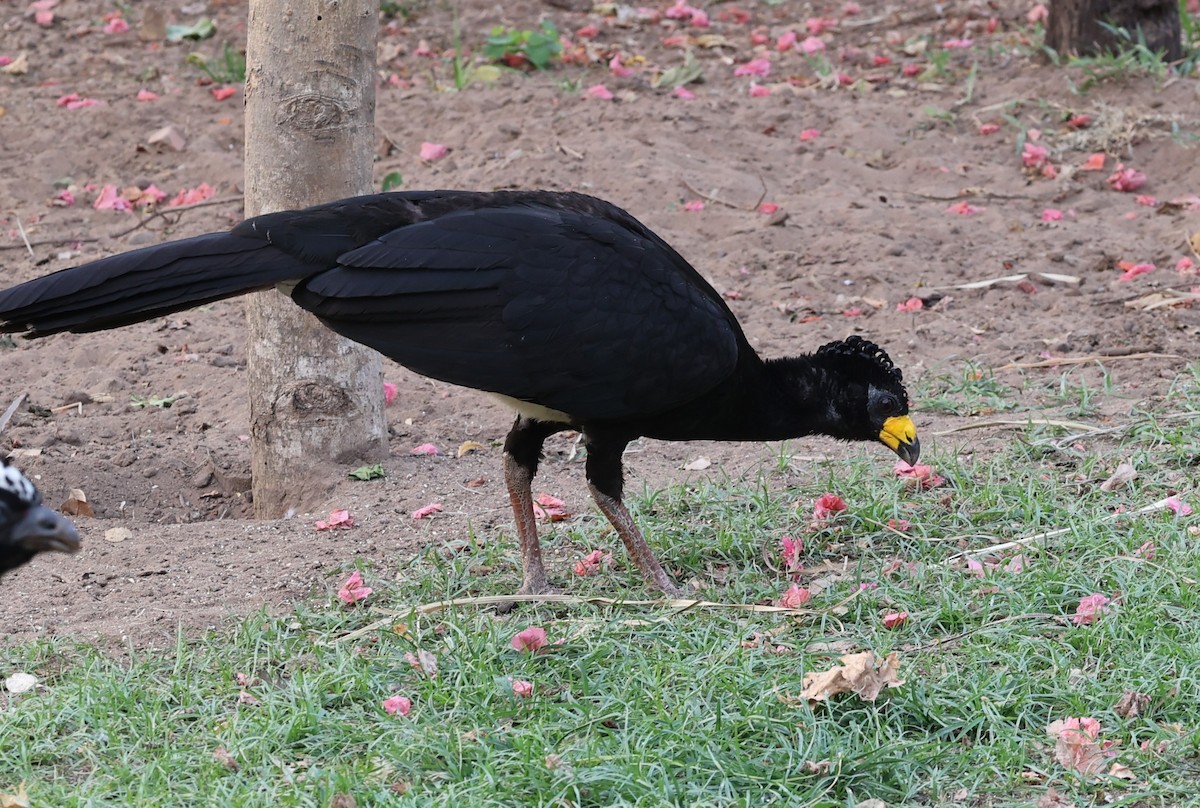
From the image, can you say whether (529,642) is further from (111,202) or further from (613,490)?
(111,202)

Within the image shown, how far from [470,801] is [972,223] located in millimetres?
5772

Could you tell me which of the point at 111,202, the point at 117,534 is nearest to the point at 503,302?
the point at 117,534

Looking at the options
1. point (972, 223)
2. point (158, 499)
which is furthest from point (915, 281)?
point (158, 499)

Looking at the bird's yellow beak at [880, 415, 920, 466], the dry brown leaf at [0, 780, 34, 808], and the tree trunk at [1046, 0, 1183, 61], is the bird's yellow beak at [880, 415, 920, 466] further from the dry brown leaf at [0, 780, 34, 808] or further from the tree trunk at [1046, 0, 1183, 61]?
the tree trunk at [1046, 0, 1183, 61]

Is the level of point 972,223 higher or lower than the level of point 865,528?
higher

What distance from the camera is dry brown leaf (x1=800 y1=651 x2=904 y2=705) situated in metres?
3.53

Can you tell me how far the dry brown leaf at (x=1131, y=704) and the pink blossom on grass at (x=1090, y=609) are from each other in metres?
0.43

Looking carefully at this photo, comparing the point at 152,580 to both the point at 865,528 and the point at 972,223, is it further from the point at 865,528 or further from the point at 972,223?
the point at 972,223

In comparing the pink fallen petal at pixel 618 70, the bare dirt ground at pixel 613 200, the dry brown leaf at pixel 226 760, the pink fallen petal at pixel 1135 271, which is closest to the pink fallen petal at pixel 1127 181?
the bare dirt ground at pixel 613 200

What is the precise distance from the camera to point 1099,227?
308 inches

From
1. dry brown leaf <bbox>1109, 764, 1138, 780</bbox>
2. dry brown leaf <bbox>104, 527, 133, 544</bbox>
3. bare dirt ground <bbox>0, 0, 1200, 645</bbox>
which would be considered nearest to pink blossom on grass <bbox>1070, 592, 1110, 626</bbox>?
dry brown leaf <bbox>1109, 764, 1138, 780</bbox>

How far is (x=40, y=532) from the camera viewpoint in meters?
3.00

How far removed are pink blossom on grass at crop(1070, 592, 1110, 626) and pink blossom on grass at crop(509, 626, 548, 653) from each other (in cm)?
158

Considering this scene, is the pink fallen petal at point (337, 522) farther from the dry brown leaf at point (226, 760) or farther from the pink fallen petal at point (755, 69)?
the pink fallen petal at point (755, 69)
